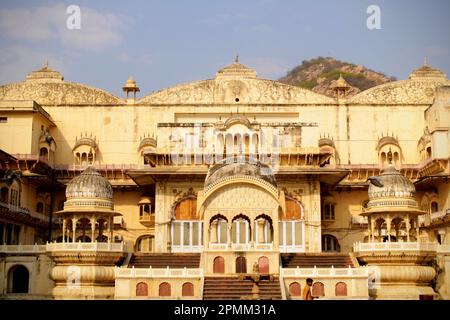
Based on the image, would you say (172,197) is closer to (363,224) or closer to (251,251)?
(251,251)

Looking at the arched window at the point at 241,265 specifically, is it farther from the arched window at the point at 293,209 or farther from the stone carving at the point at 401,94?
the stone carving at the point at 401,94

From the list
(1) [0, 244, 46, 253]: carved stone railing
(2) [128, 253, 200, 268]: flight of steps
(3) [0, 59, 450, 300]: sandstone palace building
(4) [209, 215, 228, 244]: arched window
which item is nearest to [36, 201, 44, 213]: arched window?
(3) [0, 59, 450, 300]: sandstone palace building

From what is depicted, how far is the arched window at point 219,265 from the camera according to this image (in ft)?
93.7

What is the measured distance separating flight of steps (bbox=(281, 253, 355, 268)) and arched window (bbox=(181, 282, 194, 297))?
15.7 feet

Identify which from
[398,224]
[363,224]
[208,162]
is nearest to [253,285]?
[398,224]

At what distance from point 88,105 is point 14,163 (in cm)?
752

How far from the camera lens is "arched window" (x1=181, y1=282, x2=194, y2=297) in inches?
1073

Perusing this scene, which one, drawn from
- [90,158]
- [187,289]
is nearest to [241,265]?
[187,289]

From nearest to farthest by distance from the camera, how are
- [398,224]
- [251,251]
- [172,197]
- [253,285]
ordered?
[253,285] → [251,251] → [398,224] → [172,197]

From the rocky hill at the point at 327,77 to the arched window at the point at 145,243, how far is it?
18125mm

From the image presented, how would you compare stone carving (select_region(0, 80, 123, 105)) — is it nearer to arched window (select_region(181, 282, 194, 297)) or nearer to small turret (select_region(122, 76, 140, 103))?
small turret (select_region(122, 76, 140, 103))

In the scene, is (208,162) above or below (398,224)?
above
